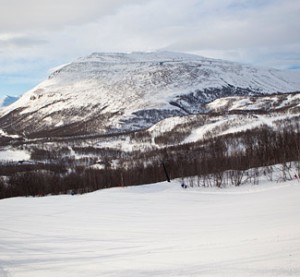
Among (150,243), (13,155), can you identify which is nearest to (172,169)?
(150,243)

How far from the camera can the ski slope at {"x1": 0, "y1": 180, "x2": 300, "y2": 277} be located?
7375mm

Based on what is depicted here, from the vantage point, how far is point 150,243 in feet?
37.3

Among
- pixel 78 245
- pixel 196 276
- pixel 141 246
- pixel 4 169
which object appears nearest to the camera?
pixel 196 276

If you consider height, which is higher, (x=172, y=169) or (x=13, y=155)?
(x=13, y=155)

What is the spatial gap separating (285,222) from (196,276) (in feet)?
14.1

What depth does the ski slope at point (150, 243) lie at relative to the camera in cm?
738

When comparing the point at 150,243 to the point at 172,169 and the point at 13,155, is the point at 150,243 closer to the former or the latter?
the point at 172,169

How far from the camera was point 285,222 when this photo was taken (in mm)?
10156

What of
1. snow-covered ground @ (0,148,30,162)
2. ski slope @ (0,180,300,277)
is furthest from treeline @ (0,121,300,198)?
snow-covered ground @ (0,148,30,162)

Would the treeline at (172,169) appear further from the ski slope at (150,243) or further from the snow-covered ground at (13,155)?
the snow-covered ground at (13,155)

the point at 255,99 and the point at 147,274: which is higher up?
the point at 255,99

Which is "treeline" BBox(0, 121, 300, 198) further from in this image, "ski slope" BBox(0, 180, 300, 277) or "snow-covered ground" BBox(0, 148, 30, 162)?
"snow-covered ground" BBox(0, 148, 30, 162)

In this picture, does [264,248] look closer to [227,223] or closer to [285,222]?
[285,222]

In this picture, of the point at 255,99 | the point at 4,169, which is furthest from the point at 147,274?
the point at 255,99
